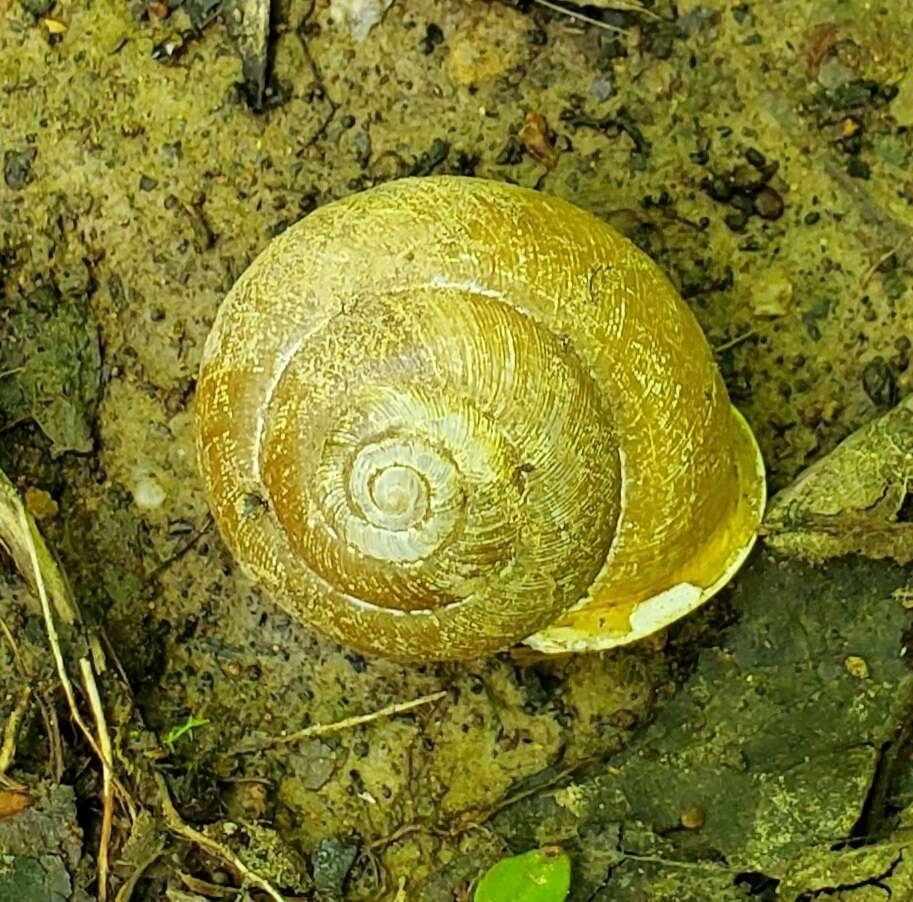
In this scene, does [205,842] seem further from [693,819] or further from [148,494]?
[693,819]

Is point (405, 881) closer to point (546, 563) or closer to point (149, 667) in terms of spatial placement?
point (149, 667)

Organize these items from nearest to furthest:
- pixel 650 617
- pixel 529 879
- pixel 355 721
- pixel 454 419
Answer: pixel 454 419, pixel 650 617, pixel 529 879, pixel 355 721

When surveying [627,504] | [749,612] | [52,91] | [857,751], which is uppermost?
[52,91]

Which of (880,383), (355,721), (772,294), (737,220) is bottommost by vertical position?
(355,721)

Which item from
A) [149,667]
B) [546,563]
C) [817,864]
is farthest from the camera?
[149,667]

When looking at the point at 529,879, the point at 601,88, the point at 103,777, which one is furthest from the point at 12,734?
the point at 601,88

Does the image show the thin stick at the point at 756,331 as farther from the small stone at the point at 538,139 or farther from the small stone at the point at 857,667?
the small stone at the point at 857,667

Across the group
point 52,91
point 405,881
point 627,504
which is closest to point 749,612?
point 627,504
